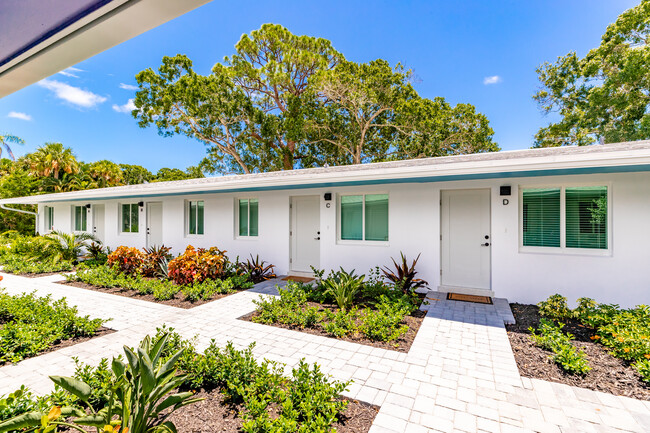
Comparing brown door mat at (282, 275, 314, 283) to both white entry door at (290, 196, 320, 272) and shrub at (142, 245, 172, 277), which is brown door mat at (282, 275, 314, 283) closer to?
white entry door at (290, 196, 320, 272)

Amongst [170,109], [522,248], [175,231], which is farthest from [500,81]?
[170,109]

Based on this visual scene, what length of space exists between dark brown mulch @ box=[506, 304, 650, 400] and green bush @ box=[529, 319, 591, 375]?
62mm

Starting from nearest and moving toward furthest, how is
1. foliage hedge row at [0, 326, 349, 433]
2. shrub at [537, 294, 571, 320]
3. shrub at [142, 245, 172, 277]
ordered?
foliage hedge row at [0, 326, 349, 433]
shrub at [537, 294, 571, 320]
shrub at [142, 245, 172, 277]

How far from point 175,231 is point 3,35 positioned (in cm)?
987

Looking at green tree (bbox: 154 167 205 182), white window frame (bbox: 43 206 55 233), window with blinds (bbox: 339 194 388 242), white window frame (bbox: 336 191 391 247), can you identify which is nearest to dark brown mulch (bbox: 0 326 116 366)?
Answer: white window frame (bbox: 336 191 391 247)

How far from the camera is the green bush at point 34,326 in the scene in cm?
363

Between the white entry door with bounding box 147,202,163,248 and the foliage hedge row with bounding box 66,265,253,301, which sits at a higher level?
the white entry door with bounding box 147,202,163,248

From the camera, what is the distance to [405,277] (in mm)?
6438

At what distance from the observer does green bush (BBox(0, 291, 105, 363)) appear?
11.9 feet

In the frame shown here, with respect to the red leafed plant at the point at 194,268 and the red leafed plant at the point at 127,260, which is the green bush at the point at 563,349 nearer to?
the red leafed plant at the point at 194,268

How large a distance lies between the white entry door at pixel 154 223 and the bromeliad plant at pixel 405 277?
844 cm

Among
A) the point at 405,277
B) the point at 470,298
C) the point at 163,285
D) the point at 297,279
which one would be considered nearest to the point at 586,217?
the point at 470,298

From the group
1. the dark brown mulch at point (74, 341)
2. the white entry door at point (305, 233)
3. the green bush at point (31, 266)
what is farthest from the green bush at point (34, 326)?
the white entry door at point (305, 233)

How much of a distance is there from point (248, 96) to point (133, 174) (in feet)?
55.3
